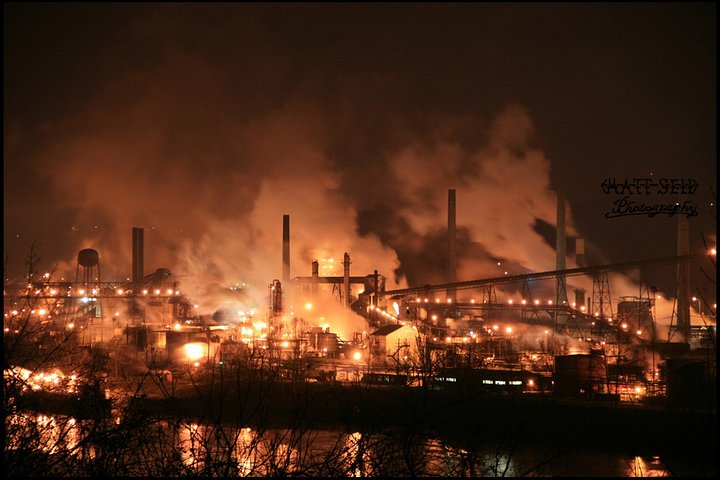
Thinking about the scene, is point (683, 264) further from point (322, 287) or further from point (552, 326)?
point (322, 287)

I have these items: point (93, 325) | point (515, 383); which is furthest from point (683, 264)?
point (93, 325)

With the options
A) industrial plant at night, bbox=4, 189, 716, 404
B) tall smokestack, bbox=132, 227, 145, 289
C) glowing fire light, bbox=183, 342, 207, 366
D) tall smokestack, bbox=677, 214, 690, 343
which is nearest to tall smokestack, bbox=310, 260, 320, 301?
industrial plant at night, bbox=4, 189, 716, 404

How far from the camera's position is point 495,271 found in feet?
134

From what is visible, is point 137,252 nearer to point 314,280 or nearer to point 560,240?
point 314,280

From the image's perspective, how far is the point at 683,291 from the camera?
24.7m

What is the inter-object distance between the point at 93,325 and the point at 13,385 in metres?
23.3

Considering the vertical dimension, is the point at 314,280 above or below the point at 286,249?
below

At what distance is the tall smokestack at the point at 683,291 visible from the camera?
24312 mm

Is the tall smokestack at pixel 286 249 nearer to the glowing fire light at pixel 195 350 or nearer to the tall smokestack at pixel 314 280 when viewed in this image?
the tall smokestack at pixel 314 280

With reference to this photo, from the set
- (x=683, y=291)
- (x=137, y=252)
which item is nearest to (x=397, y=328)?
(x=683, y=291)

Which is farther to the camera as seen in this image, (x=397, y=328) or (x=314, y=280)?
(x=314, y=280)

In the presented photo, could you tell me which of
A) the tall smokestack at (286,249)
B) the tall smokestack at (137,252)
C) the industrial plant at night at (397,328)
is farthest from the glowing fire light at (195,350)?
the tall smokestack at (137,252)

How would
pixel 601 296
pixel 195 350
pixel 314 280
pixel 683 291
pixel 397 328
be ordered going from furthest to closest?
pixel 314 280 < pixel 601 296 < pixel 683 291 < pixel 195 350 < pixel 397 328

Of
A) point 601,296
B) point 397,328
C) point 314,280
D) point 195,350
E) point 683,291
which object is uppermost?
point 314,280
